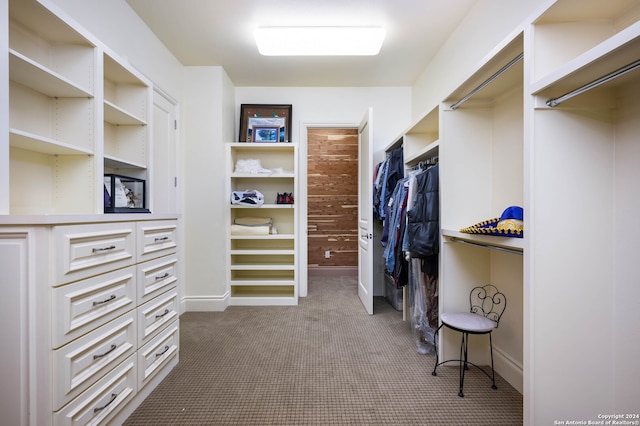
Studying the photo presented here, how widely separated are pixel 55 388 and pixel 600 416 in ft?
6.97

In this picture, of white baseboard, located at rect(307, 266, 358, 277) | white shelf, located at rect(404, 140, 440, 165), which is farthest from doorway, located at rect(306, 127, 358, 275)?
white shelf, located at rect(404, 140, 440, 165)

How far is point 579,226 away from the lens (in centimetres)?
113

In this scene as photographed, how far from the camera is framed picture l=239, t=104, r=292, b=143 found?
11.0 ft

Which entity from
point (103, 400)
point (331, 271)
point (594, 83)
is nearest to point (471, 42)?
point (594, 83)

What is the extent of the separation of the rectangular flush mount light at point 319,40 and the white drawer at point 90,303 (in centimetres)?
207

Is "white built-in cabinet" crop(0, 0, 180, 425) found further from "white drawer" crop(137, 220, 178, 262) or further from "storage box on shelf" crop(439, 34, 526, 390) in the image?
"storage box on shelf" crop(439, 34, 526, 390)

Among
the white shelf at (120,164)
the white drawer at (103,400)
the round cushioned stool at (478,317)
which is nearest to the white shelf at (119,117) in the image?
the white shelf at (120,164)

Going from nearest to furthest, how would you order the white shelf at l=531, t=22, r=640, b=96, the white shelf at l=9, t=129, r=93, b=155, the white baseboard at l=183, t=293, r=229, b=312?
the white shelf at l=531, t=22, r=640, b=96 < the white shelf at l=9, t=129, r=93, b=155 < the white baseboard at l=183, t=293, r=229, b=312

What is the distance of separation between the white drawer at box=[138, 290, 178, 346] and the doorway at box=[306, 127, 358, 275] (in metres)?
3.02

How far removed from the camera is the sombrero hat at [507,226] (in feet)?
4.13

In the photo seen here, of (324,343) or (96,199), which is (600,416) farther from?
(96,199)

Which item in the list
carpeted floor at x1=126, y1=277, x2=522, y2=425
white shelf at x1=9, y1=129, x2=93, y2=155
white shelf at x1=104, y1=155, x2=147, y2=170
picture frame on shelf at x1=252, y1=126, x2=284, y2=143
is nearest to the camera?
white shelf at x1=9, y1=129, x2=93, y2=155

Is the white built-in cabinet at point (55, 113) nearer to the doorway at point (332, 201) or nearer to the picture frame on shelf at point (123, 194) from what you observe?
the picture frame on shelf at point (123, 194)

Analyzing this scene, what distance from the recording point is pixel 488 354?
Result: 190 centimetres
